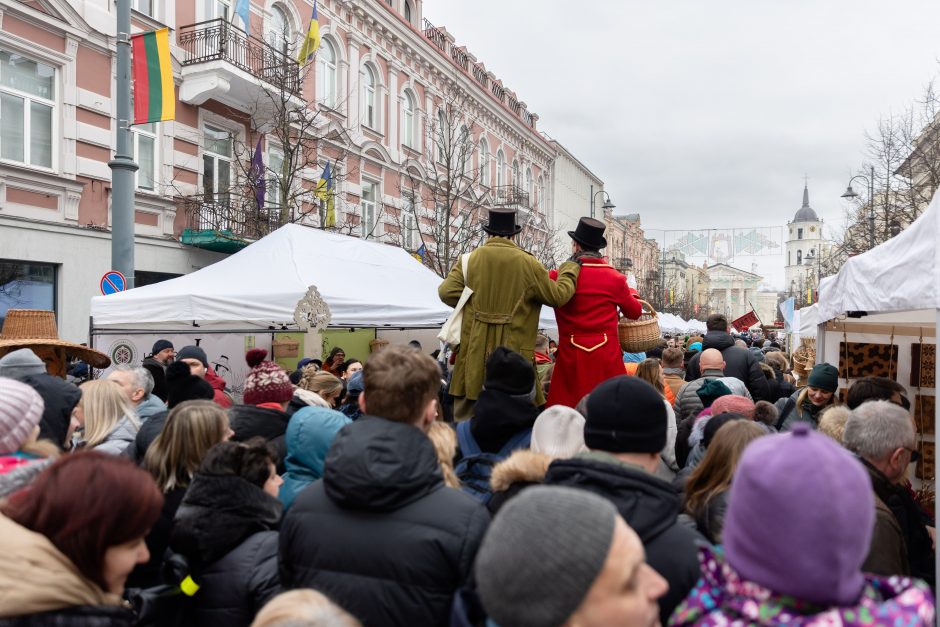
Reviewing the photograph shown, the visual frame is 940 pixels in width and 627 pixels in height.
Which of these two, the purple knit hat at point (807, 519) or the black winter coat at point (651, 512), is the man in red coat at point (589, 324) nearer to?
the black winter coat at point (651, 512)

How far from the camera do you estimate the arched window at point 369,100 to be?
22.8m

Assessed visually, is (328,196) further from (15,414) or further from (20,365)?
(15,414)

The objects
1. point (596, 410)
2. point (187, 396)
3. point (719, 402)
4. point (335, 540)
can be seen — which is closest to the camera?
point (335, 540)

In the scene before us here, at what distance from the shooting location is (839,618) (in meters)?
1.45

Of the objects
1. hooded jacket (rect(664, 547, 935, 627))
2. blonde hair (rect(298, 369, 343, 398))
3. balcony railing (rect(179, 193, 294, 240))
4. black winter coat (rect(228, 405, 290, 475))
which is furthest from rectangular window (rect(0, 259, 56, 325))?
hooded jacket (rect(664, 547, 935, 627))

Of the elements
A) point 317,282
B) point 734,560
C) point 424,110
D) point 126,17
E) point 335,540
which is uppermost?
point 424,110

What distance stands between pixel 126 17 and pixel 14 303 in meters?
5.91

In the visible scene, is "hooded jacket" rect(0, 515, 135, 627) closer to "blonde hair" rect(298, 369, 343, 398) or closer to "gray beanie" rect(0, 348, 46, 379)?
"gray beanie" rect(0, 348, 46, 379)

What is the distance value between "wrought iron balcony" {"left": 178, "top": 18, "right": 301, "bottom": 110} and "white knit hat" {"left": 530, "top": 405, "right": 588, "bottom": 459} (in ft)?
48.3

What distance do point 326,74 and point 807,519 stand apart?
21.6m

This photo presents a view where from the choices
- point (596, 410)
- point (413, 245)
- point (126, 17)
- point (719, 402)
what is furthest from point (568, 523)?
point (413, 245)

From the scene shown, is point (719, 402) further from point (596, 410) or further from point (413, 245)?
point (413, 245)

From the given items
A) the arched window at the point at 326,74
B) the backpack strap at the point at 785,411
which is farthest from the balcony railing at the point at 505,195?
the backpack strap at the point at 785,411

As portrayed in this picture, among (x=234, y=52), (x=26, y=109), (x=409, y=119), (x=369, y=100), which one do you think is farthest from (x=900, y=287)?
(x=409, y=119)
